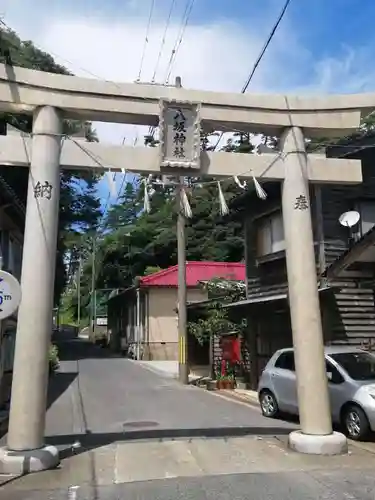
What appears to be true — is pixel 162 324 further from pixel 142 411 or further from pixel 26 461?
pixel 26 461

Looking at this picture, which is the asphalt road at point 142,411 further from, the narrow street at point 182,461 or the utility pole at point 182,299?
the utility pole at point 182,299

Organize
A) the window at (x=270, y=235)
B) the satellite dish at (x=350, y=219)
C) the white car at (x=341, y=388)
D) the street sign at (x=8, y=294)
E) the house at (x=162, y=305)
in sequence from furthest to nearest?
the house at (x=162, y=305) → the window at (x=270, y=235) → the satellite dish at (x=350, y=219) → the white car at (x=341, y=388) → the street sign at (x=8, y=294)

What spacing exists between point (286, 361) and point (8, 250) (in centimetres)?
858

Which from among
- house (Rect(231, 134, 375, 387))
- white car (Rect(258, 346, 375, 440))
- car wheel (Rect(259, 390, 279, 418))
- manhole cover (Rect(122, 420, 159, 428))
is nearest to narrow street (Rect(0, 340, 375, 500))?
manhole cover (Rect(122, 420, 159, 428))

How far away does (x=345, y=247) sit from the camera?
16016 mm

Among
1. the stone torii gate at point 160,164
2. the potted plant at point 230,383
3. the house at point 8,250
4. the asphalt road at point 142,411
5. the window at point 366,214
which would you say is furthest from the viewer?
the potted plant at point 230,383

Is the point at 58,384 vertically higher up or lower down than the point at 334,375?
lower down

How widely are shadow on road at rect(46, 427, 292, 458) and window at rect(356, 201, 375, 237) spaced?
7366mm

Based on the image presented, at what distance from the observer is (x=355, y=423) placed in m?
10.3

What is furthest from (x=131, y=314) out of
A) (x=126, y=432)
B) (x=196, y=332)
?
(x=126, y=432)

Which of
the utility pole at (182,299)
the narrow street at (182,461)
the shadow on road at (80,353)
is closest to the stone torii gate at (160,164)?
the narrow street at (182,461)

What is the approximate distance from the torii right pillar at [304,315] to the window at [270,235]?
7694 millimetres

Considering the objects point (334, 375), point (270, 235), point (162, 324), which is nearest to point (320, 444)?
point (334, 375)

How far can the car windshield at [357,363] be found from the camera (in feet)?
36.3
